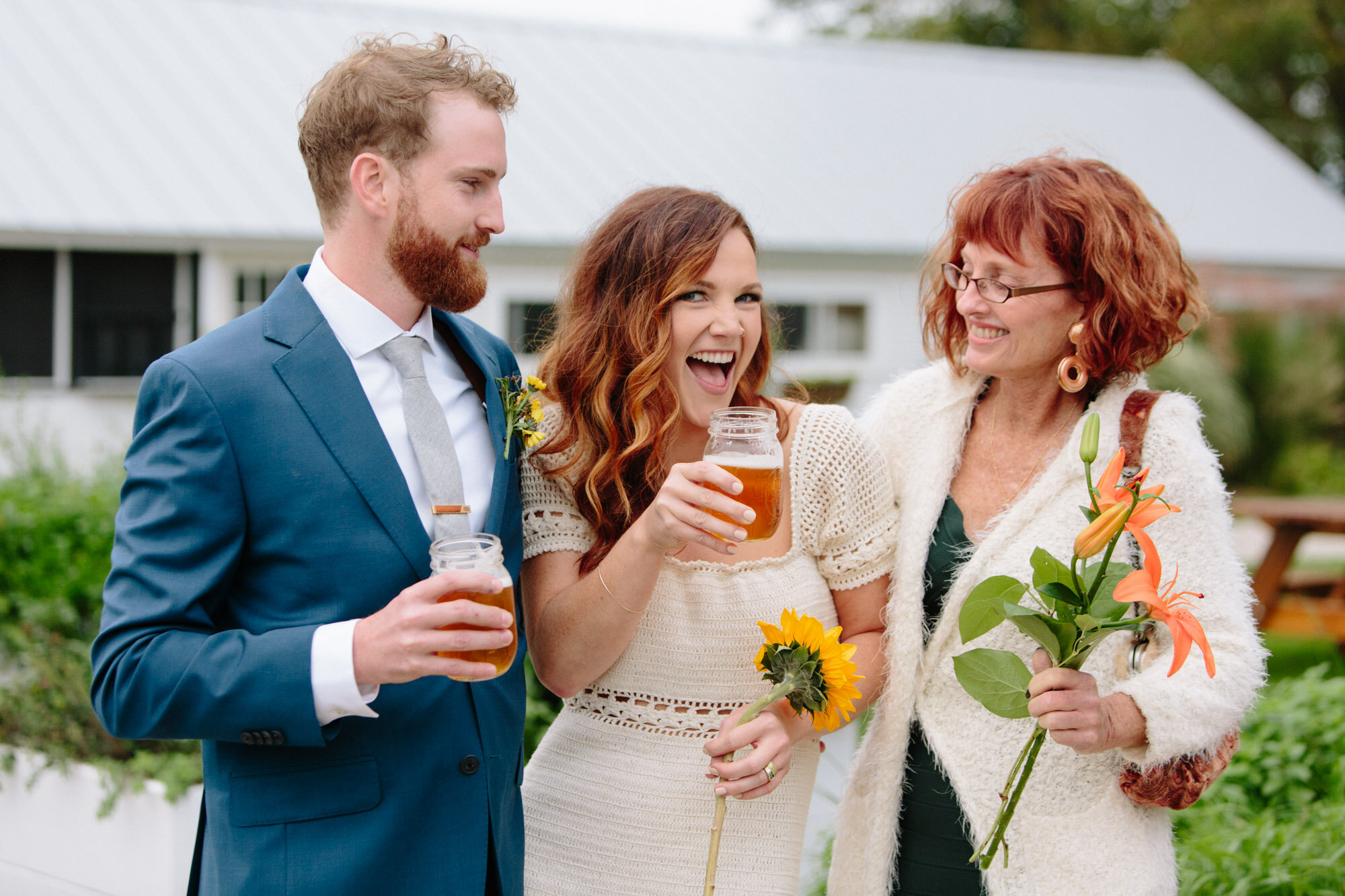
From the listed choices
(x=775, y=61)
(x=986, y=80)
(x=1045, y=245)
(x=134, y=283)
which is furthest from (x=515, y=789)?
(x=986, y=80)

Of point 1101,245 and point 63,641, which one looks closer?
point 1101,245

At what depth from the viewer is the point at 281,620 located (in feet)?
6.10

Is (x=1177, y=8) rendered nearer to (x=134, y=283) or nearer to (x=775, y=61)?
(x=775, y=61)

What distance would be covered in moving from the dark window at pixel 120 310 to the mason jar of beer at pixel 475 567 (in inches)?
473

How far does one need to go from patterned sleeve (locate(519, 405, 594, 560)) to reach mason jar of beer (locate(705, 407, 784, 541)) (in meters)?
0.50

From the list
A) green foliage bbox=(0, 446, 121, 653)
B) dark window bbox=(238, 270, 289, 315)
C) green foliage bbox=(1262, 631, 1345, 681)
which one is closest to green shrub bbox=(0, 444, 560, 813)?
green foliage bbox=(0, 446, 121, 653)

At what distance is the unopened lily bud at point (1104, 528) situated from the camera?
1.80 m

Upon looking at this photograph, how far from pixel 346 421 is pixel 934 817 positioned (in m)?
1.56

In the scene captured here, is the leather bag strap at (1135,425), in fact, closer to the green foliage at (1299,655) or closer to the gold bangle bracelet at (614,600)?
the gold bangle bracelet at (614,600)

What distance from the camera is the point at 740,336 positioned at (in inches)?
96.7

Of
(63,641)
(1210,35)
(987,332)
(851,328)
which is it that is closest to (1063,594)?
(987,332)

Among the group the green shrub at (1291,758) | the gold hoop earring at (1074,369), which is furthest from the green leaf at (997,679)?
the green shrub at (1291,758)

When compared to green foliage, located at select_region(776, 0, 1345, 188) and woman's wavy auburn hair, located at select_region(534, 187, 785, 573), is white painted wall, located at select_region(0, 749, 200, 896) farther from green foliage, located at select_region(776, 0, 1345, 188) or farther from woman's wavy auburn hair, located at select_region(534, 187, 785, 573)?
green foliage, located at select_region(776, 0, 1345, 188)

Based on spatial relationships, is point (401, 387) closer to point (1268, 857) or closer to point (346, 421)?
point (346, 421)
